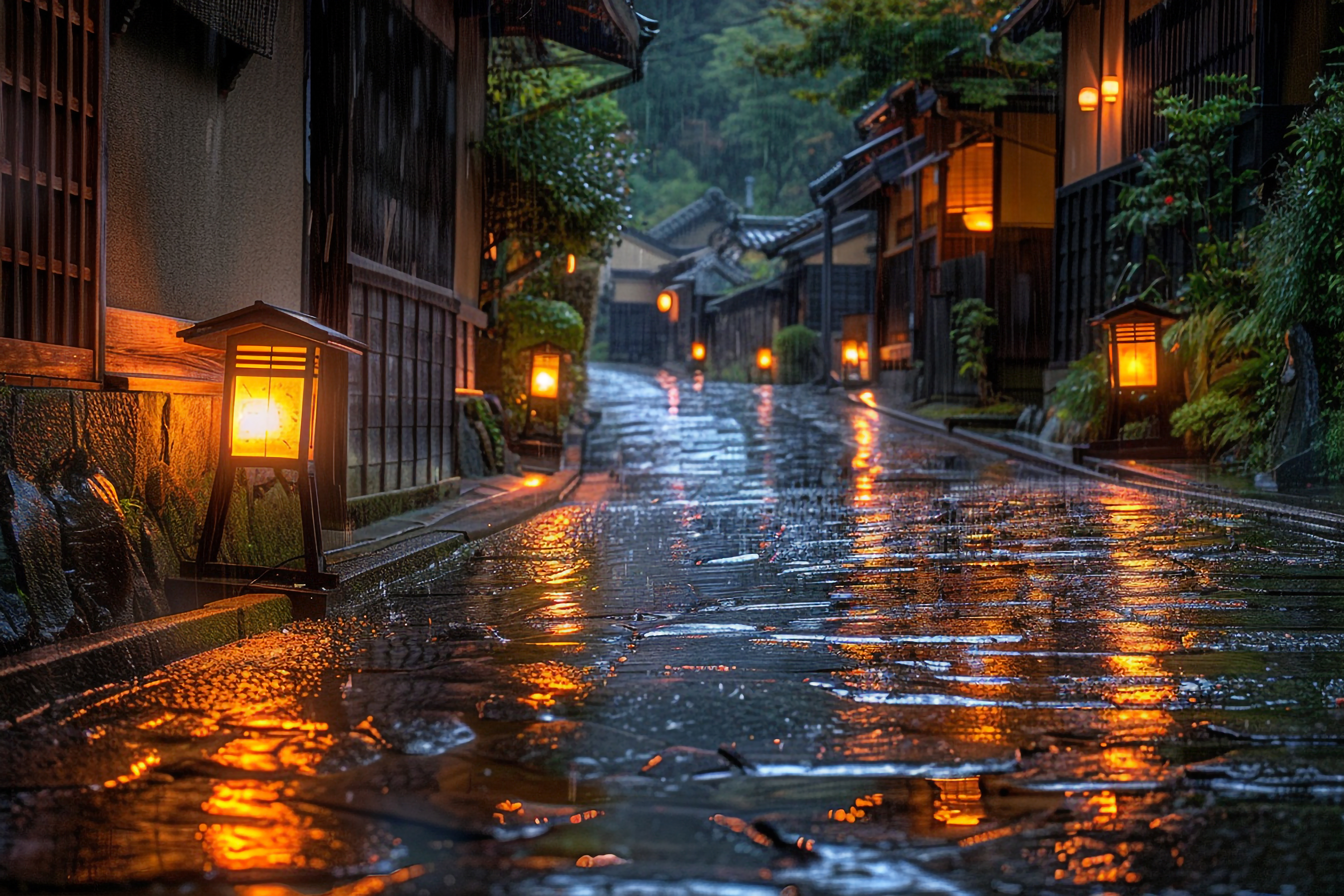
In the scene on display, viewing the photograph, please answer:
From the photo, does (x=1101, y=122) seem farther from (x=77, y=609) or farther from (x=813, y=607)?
(x=77, y=609)

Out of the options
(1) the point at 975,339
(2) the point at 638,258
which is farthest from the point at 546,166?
(2) the point at 638,258

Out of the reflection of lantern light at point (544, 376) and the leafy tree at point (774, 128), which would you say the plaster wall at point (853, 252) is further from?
the reflection of lantern light at point (544, 376)

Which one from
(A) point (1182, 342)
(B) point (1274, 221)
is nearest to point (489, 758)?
(B) point (1274, 221)

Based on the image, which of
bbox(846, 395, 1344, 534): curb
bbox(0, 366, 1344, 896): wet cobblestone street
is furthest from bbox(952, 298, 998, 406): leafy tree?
A: bbox(0, 366, 1344, 896): wet cobblestone street

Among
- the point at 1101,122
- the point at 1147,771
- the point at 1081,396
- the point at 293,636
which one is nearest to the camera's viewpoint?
the point at 1147,771

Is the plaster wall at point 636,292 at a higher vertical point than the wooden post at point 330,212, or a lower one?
higher

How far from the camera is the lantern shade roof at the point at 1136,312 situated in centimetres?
2006

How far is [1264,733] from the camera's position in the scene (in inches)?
201

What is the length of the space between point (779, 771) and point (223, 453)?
16.4 ft

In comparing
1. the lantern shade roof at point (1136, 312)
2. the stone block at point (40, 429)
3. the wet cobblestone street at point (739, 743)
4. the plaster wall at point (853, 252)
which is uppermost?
the plaster wall at point (853, 252)

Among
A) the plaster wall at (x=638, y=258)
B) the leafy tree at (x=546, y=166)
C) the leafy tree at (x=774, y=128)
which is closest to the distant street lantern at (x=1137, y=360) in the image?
the leafy tree at (x=546, y=166)

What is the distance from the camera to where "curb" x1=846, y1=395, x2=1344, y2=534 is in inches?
485

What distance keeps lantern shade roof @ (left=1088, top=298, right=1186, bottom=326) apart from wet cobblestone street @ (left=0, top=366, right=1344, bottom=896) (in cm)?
1014

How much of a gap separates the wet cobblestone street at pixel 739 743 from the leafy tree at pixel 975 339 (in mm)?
24968
